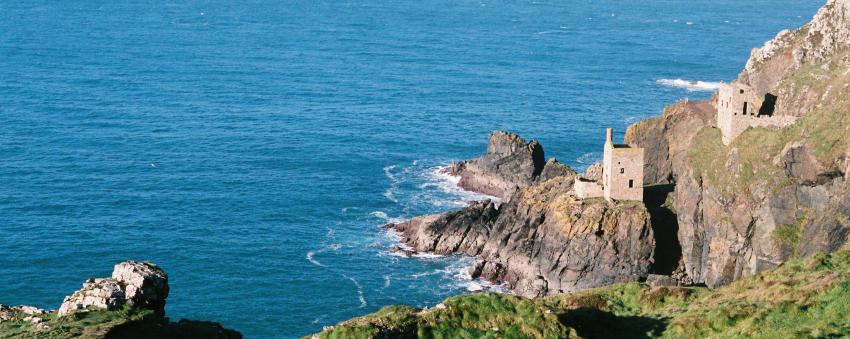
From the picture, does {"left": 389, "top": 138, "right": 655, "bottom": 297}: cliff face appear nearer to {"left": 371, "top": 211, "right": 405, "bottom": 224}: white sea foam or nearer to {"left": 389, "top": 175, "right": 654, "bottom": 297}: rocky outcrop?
{"left": 389, "top": 175, "right": 654, "bottom": 297}: rocky outcrop

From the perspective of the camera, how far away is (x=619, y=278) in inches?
4173

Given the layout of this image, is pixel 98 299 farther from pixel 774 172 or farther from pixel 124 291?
pixel 774 172

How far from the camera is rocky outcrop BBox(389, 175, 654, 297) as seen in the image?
106438 millimetres

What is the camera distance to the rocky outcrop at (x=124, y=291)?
4747 centimetres

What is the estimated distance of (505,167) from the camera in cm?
14288

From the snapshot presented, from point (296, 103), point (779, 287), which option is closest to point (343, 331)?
point (779, 287)

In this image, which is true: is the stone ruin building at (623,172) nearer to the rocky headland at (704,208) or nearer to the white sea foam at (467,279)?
the rocky headland at (704,208)

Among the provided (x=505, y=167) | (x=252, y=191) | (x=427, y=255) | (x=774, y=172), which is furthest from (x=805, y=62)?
(x=252, y=191)

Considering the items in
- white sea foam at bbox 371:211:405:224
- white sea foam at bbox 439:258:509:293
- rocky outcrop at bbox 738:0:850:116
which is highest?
rocky outcrop at bbox 738:0:850:116

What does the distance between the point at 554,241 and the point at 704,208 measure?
45.3 feet

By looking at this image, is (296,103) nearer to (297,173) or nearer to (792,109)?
(297,173)

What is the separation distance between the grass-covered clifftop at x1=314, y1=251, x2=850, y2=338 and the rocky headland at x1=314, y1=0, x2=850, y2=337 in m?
34.9

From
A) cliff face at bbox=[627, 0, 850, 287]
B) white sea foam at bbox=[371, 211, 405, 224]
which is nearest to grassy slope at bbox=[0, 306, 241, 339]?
cliff face at bbox=[627, 0, 850, 287]

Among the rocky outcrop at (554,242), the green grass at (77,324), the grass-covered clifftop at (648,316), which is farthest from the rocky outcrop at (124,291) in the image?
the rocky outcrop at (554,242)
